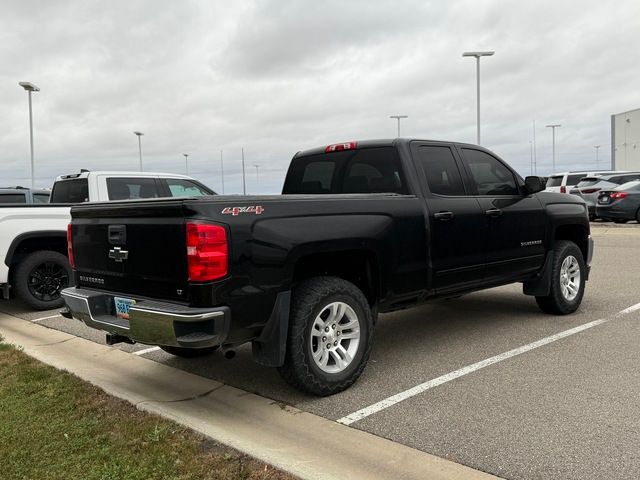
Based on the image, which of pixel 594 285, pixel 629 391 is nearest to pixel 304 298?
pixel 629 391

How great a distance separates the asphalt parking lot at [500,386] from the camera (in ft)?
10.5

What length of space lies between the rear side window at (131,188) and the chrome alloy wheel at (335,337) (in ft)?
18.1

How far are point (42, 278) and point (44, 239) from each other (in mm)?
544

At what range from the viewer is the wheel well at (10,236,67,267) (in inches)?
297

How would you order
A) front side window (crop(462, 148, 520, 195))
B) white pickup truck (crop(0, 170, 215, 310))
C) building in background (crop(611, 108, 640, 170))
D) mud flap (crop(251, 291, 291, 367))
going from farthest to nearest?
building in background (crop(611, 108, 640, 170)) < white pickup truck (crop(0, 170, 215, 310)) < front side window (crop(462, 148, 520, 195)) < mud flap (crop(251, 291, 291, 367))

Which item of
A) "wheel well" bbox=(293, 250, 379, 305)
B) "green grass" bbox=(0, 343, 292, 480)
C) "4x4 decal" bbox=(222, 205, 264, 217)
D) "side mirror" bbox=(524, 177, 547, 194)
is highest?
"side mirror" bbox=(524, 177, 547, 194)

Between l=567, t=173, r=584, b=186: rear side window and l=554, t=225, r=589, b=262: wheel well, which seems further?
l=567, t=173, r=584, b=186: rear side window

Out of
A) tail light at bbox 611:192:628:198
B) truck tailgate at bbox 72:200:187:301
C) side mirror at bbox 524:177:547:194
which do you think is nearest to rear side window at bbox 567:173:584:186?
tail light at bbox 611:192:628:198

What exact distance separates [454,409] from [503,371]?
93 cm

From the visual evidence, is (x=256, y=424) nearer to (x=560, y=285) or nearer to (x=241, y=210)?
(x=241, y=210)

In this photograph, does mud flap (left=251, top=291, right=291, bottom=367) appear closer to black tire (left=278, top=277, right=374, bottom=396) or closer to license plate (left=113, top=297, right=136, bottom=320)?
black tire (left=278, top=277, right=374, bottom=396)

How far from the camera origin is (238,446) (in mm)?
3383

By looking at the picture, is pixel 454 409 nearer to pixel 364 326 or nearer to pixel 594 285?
pixel 364 326

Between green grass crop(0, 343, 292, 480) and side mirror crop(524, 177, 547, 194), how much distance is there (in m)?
4.03
